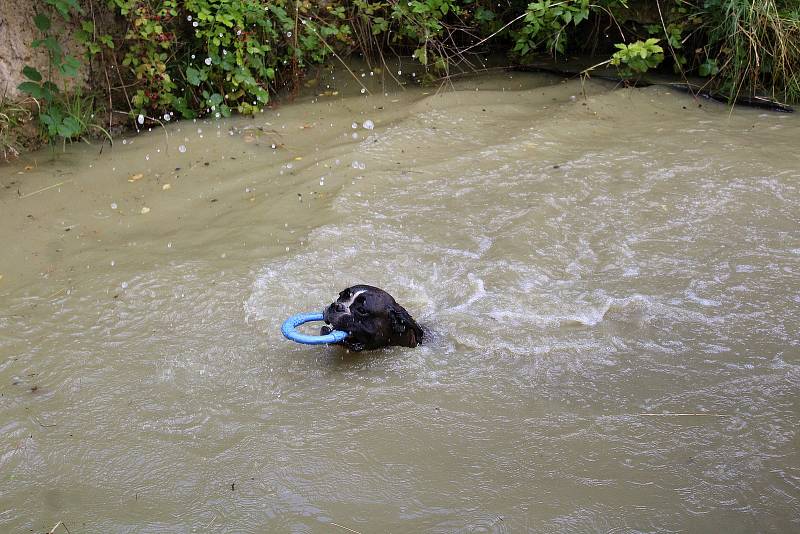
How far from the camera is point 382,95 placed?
682 cm

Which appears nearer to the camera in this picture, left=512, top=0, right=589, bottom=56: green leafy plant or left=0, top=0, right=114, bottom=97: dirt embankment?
left=0, top=0, right=114, bottom=97: dirt embankment

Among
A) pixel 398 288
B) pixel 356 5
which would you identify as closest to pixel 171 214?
pixel 398 288

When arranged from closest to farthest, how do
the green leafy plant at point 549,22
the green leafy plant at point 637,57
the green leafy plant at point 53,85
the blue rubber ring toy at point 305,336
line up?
1. the blue rubber ring toy at point 305,336
2. the green leafy plant at point 53,85
3. the green leafy plant at point 637,57
4. the green leafy plant at point 549,22

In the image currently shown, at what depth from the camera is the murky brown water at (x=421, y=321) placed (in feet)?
8.87

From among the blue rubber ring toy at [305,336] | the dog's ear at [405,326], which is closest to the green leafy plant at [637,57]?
the dog's ear at [405,326]

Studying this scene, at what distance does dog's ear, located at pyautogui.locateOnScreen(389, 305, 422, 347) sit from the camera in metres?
3.41

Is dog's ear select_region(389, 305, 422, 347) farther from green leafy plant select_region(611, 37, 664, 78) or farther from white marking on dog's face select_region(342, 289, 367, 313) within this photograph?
green leafy plant select_region(611, 37, 664, 78)

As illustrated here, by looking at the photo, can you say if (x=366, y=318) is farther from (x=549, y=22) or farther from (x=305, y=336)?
(x=549, y=22)

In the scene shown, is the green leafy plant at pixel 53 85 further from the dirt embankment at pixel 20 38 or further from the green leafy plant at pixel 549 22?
the green leafy plant at pixel 549 22

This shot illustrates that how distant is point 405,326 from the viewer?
3.46 m

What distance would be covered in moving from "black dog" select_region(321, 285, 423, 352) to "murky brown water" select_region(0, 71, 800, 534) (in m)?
0.11

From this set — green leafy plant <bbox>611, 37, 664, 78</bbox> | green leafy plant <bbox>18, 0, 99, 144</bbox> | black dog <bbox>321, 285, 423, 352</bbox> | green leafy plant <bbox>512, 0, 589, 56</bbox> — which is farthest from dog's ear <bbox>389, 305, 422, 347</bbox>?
green leafy plant <bbox>512, 0, 589, 56</bbox>

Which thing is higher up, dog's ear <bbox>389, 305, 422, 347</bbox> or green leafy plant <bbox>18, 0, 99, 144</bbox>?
green leafy plant <bbox>18, 0, 99, 144</bbox>

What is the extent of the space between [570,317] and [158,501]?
78.5 inches
